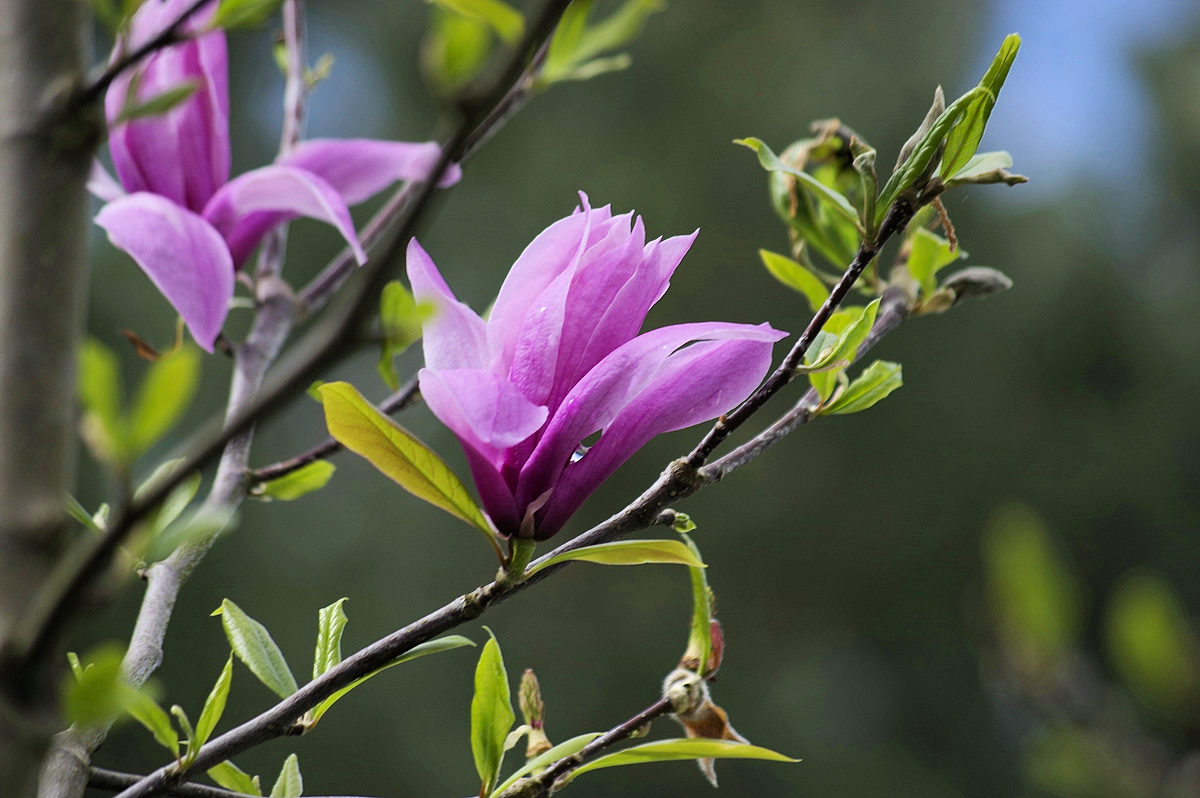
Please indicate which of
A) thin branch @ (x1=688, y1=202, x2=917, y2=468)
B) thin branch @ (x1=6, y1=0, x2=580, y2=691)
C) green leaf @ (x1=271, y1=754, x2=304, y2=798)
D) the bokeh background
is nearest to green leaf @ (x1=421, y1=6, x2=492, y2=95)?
thin branch @ (x1=6, y1=0, x2=580, y2=691)

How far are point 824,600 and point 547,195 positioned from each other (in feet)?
6.33

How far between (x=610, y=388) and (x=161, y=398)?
13 cm

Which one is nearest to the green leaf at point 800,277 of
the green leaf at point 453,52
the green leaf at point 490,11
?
the green leaf at point 490,11

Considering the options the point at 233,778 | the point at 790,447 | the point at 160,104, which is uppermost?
the point at 160,104

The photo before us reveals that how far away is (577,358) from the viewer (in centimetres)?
27

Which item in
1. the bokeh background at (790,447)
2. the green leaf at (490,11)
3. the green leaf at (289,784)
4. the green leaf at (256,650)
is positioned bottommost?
the bokeh background at (790,447)

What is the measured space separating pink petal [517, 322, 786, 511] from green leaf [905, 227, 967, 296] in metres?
0.12

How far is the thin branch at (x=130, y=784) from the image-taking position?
270mm

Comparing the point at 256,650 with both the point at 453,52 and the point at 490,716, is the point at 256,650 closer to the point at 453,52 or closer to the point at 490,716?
the point at 490,716

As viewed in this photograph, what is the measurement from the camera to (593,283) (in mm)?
269

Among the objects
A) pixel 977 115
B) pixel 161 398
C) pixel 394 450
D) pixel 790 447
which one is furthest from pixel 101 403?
pixel 790 447

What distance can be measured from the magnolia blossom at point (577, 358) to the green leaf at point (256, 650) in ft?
0.33

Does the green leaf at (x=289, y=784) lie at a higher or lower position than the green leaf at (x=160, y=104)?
lower

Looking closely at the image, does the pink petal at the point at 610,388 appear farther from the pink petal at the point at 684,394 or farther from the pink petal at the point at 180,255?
the pink petal at the point at 180,255
